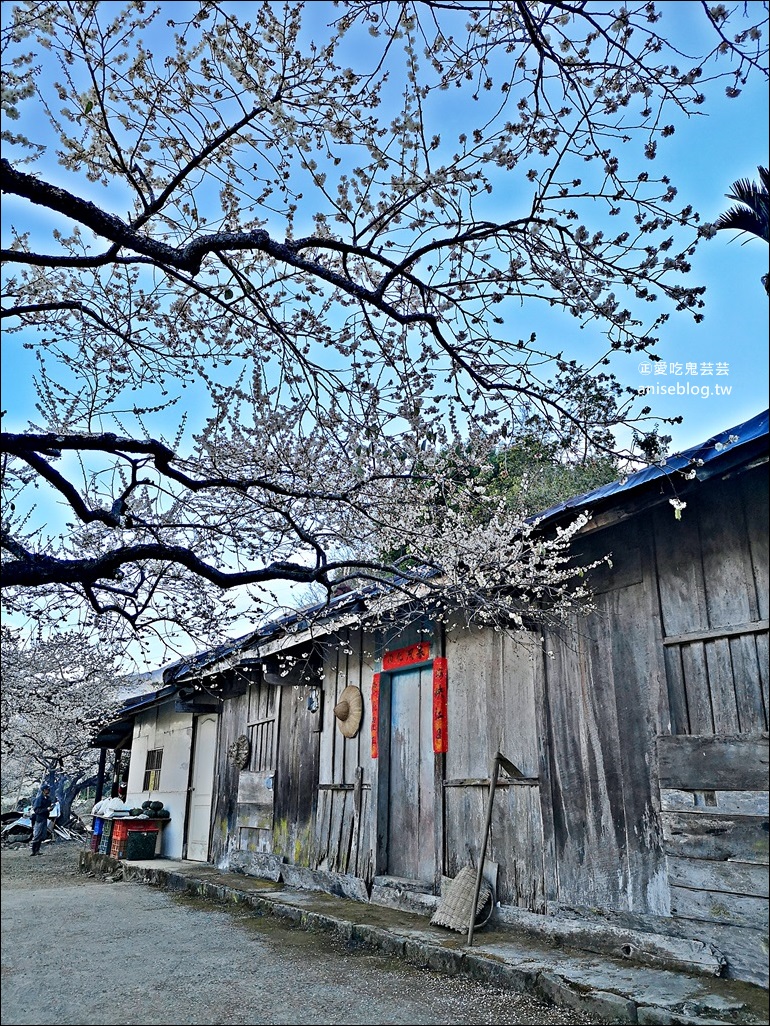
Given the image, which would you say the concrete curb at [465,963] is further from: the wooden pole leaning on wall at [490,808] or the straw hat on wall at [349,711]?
the straw hat on wall at [349,711]

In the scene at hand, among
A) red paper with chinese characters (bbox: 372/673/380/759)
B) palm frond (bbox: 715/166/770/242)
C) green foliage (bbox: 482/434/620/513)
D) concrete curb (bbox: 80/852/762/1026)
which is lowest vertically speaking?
concrete curb (bbox: 80/852/762/1026)

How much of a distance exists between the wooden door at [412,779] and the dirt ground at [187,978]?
132 cm

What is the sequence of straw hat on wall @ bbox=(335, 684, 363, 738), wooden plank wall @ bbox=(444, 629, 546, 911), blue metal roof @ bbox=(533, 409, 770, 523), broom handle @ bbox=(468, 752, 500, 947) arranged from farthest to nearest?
straw hat on wall @ bbox=(335, 684, 363, 738)
wooden plank wall @ bbox=(444, 629, 546, 911)
broom handle @ bbox=(468, 752, 500, 947)
blue metal roof @ bbox=(533, 409, 770, 523)

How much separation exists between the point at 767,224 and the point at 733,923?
6666mm

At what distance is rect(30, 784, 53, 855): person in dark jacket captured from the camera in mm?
6143

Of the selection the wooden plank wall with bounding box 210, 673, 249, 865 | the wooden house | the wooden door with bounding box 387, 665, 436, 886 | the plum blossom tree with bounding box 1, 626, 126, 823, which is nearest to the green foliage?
the wooden house

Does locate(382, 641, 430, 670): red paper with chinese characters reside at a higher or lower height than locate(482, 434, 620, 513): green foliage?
lower

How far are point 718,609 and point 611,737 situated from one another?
1226 millimetres

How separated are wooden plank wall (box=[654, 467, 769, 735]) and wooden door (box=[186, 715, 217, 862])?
9319 mm

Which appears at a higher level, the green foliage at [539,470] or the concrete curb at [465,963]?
the green foliage at [539,470]

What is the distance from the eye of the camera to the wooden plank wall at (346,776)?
7.97 meters

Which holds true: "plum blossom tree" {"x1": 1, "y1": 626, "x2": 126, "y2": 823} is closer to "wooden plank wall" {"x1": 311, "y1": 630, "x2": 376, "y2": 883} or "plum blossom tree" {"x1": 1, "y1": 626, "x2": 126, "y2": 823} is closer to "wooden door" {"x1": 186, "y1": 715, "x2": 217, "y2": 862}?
"wooden door" {"x1": 186, "y1": 715, "x2": 217, "y2": 862}

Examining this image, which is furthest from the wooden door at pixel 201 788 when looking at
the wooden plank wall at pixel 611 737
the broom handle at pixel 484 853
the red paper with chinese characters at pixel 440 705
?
the wooden plank wall at pixel 611 737

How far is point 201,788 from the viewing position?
12.7 metres
